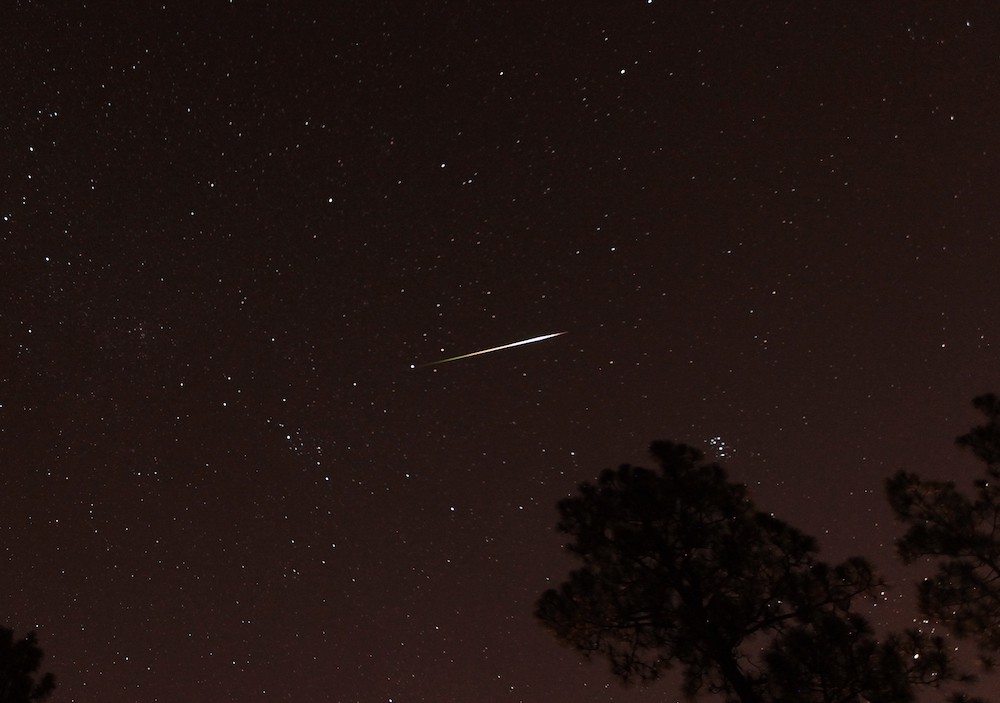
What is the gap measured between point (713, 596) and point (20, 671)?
9820mm

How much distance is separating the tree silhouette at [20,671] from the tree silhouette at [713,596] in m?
7.58

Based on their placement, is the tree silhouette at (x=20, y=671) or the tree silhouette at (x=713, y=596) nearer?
the tree silhouette at (x=713, y=596)

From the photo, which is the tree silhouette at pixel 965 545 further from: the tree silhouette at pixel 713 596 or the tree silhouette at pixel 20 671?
the tree silhouette at pixel 20 671

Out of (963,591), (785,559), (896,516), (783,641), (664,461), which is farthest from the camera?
(896,516)

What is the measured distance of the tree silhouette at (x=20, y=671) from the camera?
35.9ft

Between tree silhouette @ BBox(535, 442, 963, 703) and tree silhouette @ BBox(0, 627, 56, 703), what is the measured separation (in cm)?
758

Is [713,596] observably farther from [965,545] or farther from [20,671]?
[20,671]

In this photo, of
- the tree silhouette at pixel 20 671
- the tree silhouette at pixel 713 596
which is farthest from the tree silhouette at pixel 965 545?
the tree silhouette at pixel 20 671

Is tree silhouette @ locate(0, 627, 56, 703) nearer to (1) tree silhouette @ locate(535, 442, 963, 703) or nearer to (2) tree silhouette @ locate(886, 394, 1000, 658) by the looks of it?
(1) tree silhouette @ locate(535, 442, 963, 703)

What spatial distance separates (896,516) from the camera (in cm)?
1070

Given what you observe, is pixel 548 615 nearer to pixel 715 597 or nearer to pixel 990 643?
pixel 715 597

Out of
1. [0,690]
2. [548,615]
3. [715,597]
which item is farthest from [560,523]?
[0,690]

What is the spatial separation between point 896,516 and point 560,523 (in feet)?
16.1

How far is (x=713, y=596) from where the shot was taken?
866cm
